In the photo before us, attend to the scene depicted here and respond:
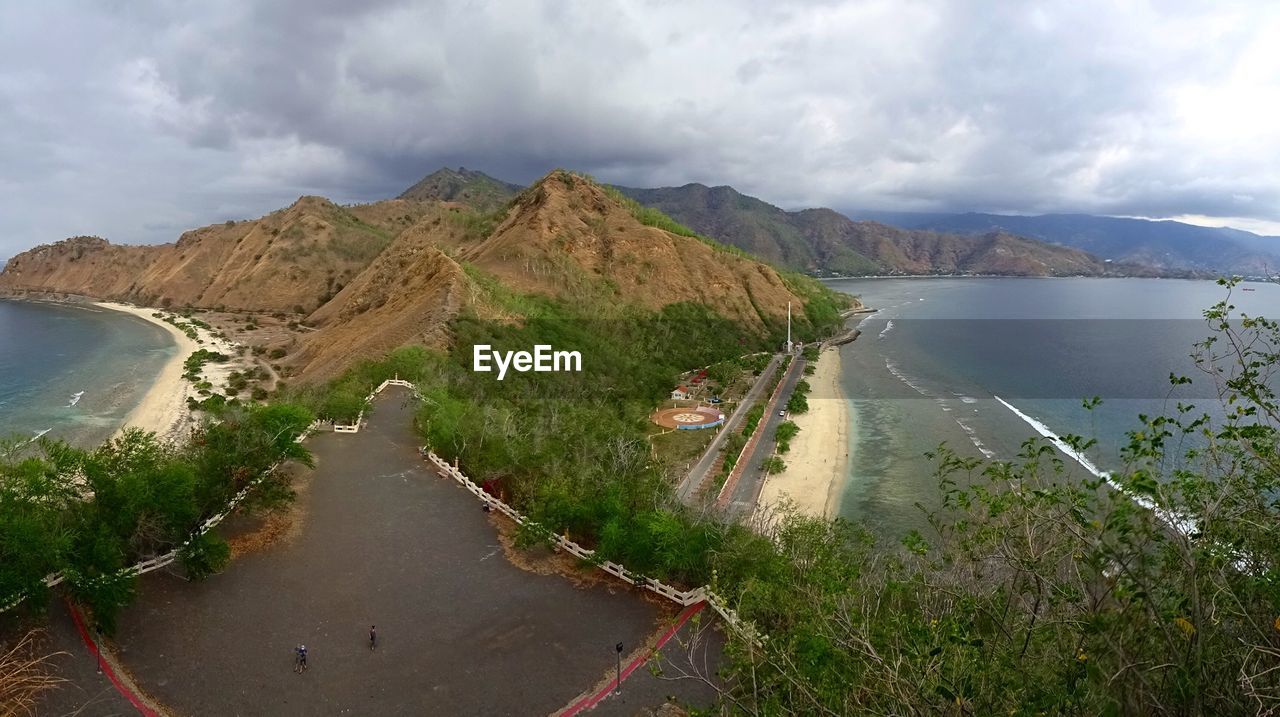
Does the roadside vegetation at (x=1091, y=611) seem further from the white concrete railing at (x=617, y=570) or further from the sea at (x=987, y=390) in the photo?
the sea at (x=987, y=390)

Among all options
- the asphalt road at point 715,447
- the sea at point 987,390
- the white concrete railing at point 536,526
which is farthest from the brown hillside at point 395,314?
the sea at point 987,390

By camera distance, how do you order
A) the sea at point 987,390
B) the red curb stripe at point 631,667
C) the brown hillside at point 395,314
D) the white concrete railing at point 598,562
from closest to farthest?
the red curb stripe at point 631,667 < the white concrete railing at point 598,562 < the sea at point 987,390 < the brown hillside at point 395,314

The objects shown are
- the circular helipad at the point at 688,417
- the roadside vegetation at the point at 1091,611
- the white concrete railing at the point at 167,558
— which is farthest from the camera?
the circular helipad at the point at 688,417

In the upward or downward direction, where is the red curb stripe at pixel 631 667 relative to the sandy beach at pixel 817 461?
upward

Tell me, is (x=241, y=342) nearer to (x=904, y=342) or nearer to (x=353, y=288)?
(x=353, y=288)

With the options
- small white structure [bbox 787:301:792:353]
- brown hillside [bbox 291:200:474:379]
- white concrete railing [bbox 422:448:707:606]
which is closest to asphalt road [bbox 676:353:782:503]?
white concrete railing [bbox 422:448:707:606]

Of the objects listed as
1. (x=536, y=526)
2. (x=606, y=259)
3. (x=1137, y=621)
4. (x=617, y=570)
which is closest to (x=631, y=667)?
(x=617, y=570)

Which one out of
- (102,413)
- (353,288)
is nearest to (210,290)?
(353,288)
